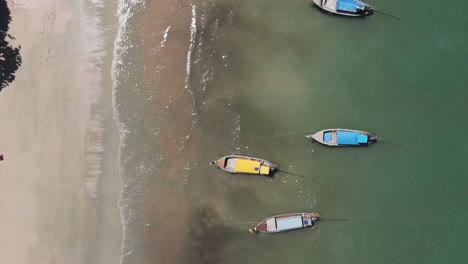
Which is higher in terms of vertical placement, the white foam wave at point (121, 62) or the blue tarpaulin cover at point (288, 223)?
the white foam wave at point (121, 62)

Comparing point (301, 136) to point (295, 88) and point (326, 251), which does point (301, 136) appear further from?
point (326, 251)

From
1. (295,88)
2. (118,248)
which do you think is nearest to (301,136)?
(295,88)

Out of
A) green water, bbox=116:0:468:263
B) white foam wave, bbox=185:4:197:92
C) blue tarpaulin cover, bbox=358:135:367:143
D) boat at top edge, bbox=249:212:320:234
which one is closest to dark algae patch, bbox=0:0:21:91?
green water, bbox=116:0:468:263

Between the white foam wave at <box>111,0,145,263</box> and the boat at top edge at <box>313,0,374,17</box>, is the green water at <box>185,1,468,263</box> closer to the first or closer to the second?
the boat at top edge at <box>313,0,374,17</box>

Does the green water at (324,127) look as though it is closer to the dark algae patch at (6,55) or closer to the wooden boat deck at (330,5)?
the wooden boat deck at (330,5)

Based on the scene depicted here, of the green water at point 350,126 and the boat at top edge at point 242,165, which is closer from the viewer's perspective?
the boat at top edge at point 242,165

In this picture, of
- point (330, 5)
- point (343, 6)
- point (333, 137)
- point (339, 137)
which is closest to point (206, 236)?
point (333, 137)

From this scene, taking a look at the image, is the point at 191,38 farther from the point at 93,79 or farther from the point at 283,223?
the point at 283,223

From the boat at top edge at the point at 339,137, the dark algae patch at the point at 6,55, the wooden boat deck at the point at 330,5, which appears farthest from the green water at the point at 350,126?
the dark algae patch at the point at 6,55
